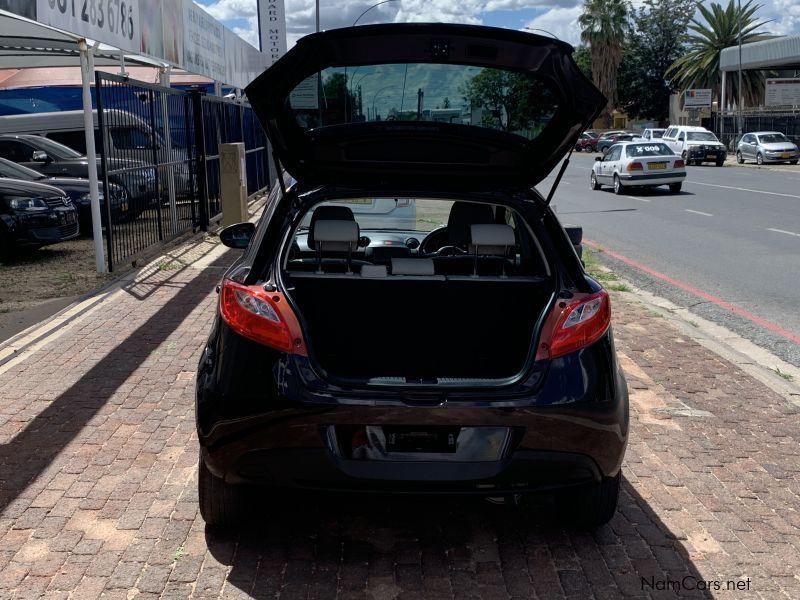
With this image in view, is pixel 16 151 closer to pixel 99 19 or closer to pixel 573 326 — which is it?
pixel 99 19

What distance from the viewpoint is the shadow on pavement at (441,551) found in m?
3.54

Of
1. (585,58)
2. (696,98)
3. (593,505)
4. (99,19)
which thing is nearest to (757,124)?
(696,98)

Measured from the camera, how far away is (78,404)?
588 cm

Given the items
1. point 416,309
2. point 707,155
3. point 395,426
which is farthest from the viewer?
point 707,155

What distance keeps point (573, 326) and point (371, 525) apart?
1.28 m

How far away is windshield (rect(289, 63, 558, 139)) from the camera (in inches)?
167

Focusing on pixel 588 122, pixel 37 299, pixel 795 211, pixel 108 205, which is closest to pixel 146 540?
pixel 588 122

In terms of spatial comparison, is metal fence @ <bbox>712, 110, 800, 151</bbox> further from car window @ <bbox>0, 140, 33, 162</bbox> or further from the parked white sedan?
car window @ <bbox>0, 140, 33, 162</bbox>

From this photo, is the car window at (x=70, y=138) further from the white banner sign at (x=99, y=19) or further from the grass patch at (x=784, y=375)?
the grass patch at (x=784, y=375)

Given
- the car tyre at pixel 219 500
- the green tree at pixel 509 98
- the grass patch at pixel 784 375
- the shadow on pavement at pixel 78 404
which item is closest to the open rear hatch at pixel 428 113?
the green tree at pixel 509 98

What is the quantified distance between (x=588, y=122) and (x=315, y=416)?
1.78 metres

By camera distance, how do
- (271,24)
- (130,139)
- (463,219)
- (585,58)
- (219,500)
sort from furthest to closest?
(585,58)
(271,24)
(130,139)
(463,219)
(219,500)

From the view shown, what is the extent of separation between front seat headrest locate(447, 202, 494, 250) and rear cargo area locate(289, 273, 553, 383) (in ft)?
2.59

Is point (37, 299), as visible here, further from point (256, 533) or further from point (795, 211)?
point (795, 211)
